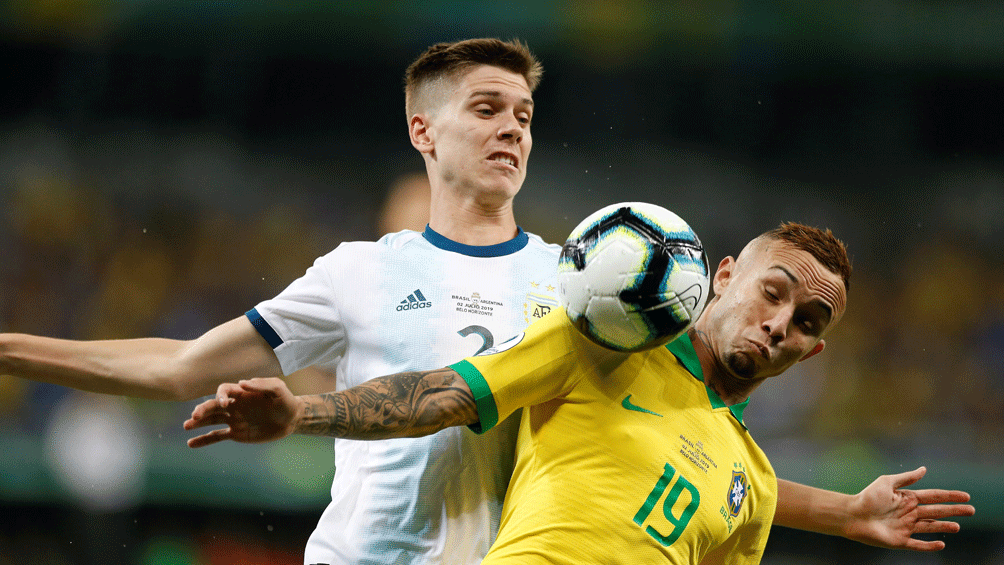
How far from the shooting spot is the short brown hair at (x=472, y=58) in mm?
3309

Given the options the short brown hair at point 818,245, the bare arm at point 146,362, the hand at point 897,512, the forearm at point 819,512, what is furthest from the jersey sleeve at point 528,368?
the hand at point 897,512

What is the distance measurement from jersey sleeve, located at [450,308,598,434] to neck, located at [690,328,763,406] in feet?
1.53

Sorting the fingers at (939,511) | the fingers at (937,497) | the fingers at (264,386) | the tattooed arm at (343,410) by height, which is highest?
the fingers at (264,386)

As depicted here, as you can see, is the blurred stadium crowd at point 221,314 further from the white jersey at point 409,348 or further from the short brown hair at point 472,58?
the white jersey at point 409,348

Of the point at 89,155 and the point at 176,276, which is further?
the point at 89,155

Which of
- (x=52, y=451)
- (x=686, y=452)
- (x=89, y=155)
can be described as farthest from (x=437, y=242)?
(x=89, y=155)

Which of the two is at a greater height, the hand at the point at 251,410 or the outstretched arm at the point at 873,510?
the hand at the point at 251,410

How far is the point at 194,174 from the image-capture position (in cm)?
987

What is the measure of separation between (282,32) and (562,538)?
30.1 ft

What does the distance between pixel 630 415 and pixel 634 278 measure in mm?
426

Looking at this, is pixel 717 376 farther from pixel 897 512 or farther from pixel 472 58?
pixel 472 58

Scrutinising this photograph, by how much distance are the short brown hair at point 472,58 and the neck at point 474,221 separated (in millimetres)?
510

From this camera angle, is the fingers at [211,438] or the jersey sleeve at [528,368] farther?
the jersey sleeve at [528,368]

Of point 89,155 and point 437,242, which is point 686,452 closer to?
point 437,242
